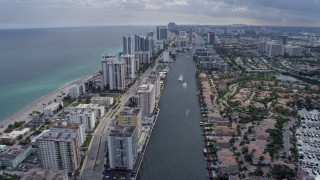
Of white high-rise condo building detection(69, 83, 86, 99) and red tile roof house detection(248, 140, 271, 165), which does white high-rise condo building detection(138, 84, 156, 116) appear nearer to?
red tile roof house detection(248, 140, 271, 165)

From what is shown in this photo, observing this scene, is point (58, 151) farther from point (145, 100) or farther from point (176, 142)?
point (145, 100)

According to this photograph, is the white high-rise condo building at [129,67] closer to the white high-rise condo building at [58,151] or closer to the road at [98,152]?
the road at [98,152]

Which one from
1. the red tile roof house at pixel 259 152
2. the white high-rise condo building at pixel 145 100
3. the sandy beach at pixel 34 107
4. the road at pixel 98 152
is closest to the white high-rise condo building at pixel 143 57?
the sandy beach at pixel 34 107

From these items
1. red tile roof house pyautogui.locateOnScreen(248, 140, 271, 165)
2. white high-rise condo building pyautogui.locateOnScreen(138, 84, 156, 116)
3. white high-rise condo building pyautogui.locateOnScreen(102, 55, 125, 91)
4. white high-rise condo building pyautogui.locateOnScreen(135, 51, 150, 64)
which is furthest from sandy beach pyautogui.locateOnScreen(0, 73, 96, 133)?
red tile roof house pyautogui.locateOnScreen(248, 140, 271, 165)

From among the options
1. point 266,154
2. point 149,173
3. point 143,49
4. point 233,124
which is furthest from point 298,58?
point 149,173

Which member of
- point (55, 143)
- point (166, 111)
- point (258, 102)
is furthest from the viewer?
point (258, 102)

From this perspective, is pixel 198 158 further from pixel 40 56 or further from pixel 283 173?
pixel 40 56
